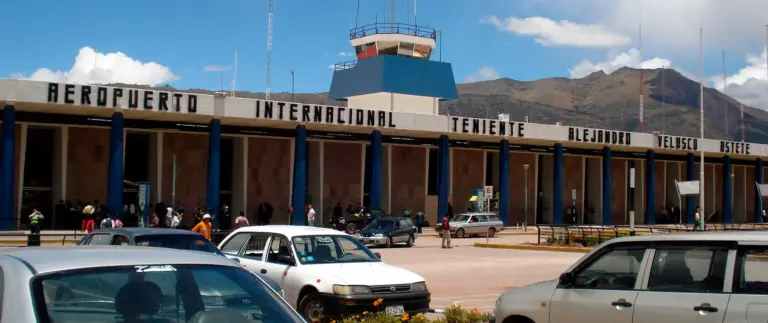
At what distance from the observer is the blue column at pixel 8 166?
1321 inches

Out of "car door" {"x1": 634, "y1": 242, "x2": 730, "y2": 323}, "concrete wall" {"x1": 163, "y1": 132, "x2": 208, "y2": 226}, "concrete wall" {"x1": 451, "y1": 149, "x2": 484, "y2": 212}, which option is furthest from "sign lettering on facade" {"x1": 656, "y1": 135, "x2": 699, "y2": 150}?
"car door" {"x1": 634, "y1": 242, "x2": 730, "y2": 323}

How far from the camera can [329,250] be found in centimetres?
1245

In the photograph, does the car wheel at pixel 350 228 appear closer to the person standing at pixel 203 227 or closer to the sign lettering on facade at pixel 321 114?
the sign lettering on facade at pixel 321 114

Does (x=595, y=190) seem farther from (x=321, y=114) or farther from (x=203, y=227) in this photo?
(x=203, y=227)

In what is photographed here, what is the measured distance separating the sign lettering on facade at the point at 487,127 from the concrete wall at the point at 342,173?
5945mm

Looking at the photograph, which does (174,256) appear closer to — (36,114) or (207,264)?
(207,264)

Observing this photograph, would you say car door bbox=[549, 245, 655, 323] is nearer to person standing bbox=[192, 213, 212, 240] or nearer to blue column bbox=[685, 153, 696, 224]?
person standing bbox=[192, 213, 212, 240]

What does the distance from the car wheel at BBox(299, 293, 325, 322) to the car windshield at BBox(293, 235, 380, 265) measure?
69 cm

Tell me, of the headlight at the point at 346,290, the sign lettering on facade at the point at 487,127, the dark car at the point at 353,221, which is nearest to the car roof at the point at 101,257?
the headlight at the point at 346,290

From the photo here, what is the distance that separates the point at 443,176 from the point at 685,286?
1582 inches

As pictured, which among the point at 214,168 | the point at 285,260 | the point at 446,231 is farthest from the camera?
the point at 214,168

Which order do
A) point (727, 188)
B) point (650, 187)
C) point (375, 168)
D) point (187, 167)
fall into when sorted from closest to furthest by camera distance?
point (187, 167) → point (375, 168) → point (650, 187) → point (727, 188)

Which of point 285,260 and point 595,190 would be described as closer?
point 285,260

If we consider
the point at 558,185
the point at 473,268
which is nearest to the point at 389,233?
the point at 473,268
